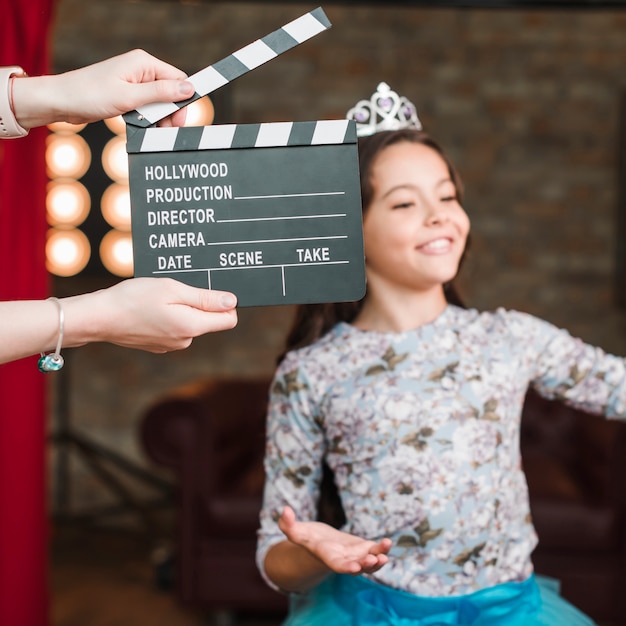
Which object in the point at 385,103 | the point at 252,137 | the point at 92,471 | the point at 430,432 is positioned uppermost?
the point at 385,103

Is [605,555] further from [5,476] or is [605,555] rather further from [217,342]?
[217,342]

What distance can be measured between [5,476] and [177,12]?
9.17ft

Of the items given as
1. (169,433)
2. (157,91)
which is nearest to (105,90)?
(157,91)

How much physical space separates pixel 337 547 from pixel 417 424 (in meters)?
0.30

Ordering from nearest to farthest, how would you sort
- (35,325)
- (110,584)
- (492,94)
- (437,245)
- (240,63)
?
(35,325) → (240,63) → (437,245) → (110,584) → (492,94)

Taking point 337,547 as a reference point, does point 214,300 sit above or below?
above

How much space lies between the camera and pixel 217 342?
4195 millimetres

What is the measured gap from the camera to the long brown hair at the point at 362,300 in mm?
1471

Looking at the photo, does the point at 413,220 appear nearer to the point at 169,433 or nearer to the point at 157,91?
the point at 157,91

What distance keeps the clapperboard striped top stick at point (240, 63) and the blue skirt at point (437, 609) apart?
2.63ft

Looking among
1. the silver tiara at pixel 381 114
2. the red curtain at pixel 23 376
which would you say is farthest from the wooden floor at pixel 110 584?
the silver tiara at pixel 381 114

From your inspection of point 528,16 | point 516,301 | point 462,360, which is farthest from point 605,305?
point 462,360

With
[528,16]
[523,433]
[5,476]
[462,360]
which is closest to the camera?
[462,360]

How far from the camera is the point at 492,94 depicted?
4.08 m
